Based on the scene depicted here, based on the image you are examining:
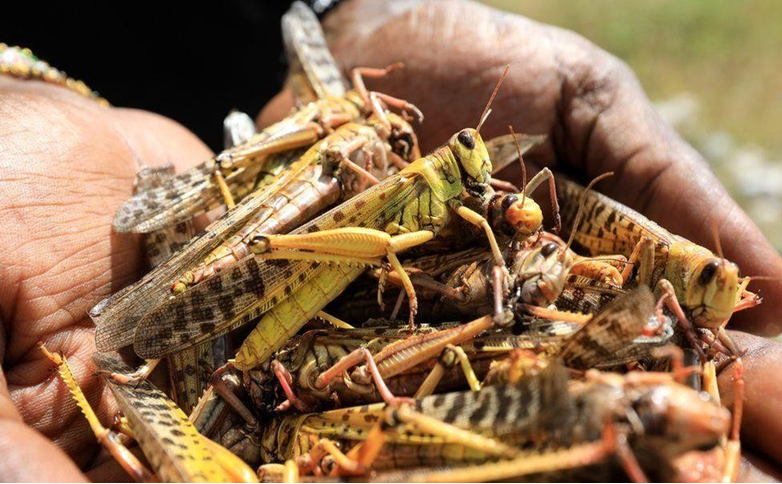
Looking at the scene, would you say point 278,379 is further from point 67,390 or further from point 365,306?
point 67,390

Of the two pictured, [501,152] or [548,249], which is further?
[501,152]

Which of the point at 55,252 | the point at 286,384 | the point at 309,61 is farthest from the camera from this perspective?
the point at 309,61

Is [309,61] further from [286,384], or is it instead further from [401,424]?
[401,424]

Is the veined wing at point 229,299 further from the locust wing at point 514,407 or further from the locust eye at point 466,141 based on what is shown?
the locust wing at point 514,407

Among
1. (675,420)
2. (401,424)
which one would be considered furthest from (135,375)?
(675,420)

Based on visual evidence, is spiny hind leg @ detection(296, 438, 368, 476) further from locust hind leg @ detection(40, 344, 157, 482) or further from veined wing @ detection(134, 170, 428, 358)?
veined wing @ detection(134, 170, 428, 358)

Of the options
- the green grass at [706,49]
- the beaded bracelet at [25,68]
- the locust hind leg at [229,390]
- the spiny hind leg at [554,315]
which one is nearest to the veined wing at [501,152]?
the spiny hind leg at [554,315]

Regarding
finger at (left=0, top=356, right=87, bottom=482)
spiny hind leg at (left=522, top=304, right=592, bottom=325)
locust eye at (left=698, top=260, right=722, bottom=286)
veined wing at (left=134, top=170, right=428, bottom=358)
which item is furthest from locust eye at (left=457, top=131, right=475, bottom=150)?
finger at (left=0, top=356, right=87, bottom=482)
